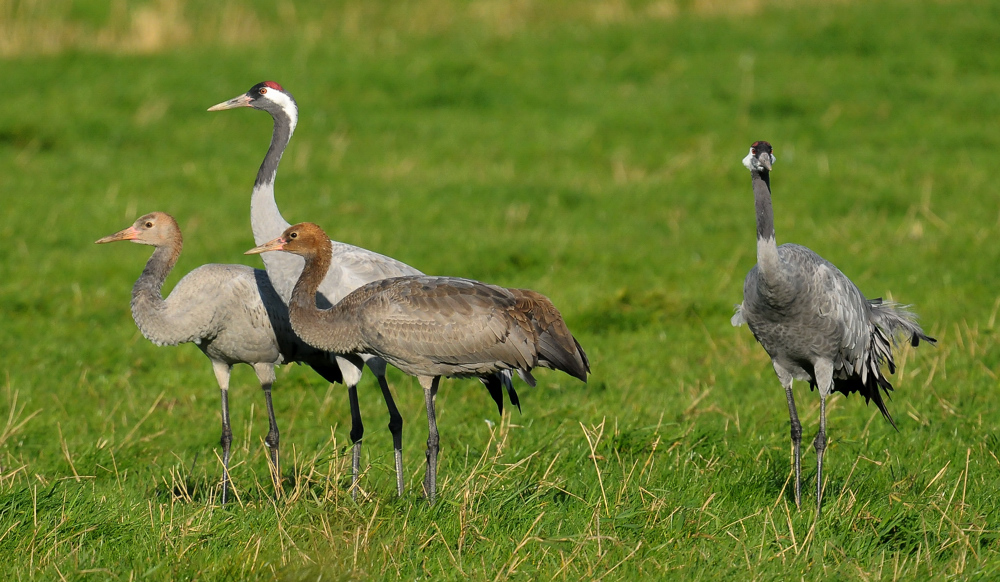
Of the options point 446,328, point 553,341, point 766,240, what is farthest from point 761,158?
point 446,328

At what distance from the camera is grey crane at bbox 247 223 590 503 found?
18.0 ft

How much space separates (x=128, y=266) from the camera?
33.0 ft

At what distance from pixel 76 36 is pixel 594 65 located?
6923 millimetres

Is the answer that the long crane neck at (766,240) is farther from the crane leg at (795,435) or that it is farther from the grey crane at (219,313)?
the grey crane at (219,313)

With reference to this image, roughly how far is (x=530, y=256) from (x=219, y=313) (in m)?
4.07

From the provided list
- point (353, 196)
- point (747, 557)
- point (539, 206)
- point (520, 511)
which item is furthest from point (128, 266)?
point (747, 557)

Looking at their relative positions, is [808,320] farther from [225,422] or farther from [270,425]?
[225,422]

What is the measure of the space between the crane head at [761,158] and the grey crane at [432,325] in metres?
1.18

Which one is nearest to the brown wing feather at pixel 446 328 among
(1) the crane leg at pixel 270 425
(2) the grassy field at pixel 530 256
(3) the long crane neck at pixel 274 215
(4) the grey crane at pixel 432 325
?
(4) the grey crane at pixel 432 325

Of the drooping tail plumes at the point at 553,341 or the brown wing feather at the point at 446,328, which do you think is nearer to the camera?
the brown wing feather at the point at 446,328

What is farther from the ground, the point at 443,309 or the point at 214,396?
the point at 443,309

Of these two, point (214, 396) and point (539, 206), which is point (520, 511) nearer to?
point (214, 396)

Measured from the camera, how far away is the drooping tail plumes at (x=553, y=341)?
18.5 ft

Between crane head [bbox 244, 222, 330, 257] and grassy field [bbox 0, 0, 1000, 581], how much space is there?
98 centimetres
